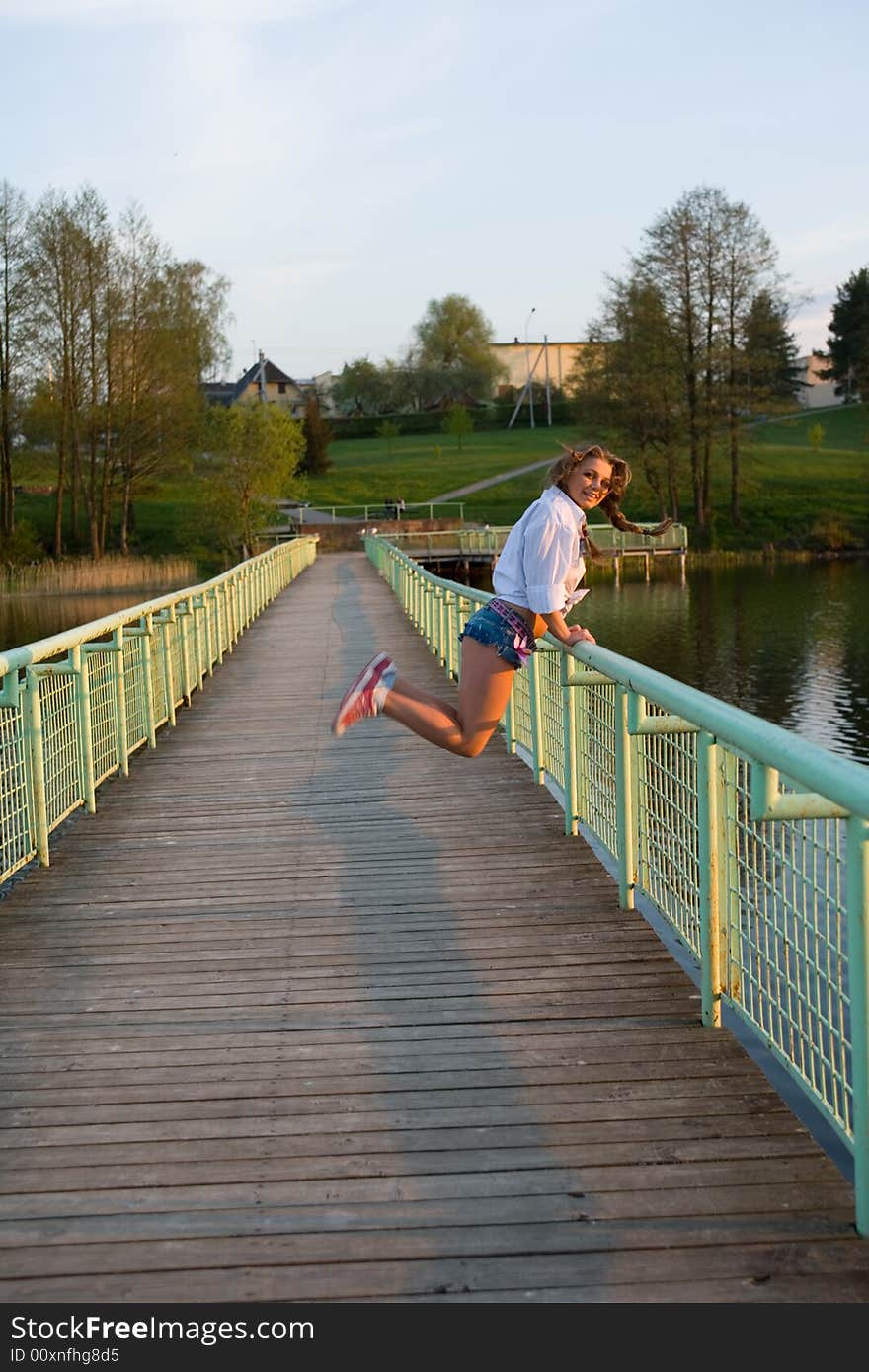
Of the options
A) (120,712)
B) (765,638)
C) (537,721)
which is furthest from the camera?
→ (765,638)

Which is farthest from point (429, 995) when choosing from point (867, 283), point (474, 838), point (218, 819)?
point (867, 283)

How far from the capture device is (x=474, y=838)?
6922 millimetres

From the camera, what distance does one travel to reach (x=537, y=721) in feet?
27.1

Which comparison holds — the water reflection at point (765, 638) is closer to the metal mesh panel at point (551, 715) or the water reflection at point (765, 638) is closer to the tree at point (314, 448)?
the metal mesh panel at point (551, 715)

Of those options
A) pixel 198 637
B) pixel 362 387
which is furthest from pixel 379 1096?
pixel 362 387

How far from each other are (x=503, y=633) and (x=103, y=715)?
4.26 m

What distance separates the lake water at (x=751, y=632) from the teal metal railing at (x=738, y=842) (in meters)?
9.66

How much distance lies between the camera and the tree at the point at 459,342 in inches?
4407

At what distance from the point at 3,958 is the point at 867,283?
93062mm

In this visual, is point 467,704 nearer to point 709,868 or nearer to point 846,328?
point 709,868

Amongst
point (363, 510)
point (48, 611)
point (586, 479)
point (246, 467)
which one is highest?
point (246, 467)

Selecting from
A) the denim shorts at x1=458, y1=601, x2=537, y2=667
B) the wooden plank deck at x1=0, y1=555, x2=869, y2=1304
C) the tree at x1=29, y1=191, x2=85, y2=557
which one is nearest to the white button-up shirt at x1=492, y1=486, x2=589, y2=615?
the denim shorts at x1=458, y1=601, x2=537, y2=667

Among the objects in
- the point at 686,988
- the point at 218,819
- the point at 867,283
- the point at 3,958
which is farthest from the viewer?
the point at 867,283

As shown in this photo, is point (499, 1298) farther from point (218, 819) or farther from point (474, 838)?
point (218, 819)
